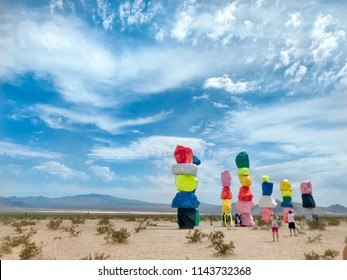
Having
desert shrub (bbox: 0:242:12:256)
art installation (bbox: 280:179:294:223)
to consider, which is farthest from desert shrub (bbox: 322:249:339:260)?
art installation (bbox: 280:179:294:223)

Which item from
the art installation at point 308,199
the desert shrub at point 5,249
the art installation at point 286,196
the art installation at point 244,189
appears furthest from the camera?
the art installation at point 286,196

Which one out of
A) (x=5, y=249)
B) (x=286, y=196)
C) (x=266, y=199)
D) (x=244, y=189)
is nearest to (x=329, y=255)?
(x=5, y=249)

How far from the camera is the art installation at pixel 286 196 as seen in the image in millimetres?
24453

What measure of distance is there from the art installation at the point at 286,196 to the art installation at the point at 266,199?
1.60m

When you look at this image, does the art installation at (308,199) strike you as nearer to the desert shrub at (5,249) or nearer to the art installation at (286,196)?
the art installation at (286,196)

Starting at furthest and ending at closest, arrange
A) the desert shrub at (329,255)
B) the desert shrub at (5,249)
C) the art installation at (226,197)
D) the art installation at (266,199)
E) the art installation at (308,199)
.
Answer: the art installation at (308,199) < the art installation at (266,199) < the art installation at (226,197) < the desert shrub at (5,249) < the desert shrub at (329,255)

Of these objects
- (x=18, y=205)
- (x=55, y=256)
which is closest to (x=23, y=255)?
(x=55, y=256)

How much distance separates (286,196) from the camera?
24688 millimetres

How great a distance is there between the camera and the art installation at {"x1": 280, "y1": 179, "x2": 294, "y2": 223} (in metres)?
24.5

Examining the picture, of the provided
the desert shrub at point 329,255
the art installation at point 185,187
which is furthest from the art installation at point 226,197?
the desert shrub at point 329,255

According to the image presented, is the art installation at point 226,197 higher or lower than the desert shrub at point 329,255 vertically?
higher

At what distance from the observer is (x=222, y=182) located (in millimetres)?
22562
